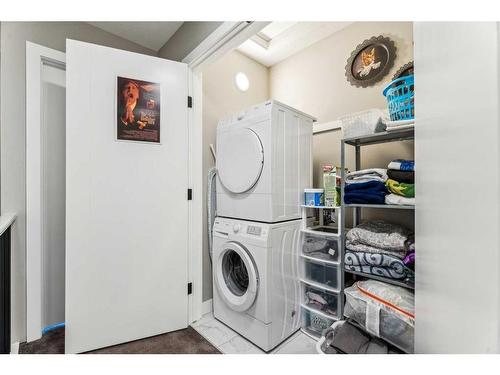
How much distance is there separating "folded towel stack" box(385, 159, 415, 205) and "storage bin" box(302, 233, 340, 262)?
1.50 feet

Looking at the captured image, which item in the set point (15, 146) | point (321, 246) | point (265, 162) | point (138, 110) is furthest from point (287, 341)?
point (15, 146)

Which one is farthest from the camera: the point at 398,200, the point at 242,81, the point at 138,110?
the point at 242,81

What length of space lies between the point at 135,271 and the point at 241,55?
2.28 meters

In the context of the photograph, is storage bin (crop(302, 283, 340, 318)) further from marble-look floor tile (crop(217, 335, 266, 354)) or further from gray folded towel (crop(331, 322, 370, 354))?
marble-look floor tile (crop(217, 335, 266, 354))

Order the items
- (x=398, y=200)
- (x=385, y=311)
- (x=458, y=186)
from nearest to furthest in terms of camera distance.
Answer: (x=458, y=186) < (x=385, y=311) < (x=398, y=200)

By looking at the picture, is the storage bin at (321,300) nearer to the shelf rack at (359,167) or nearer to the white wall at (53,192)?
the shelf rack at (359,167)

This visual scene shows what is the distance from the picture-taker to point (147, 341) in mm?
1647

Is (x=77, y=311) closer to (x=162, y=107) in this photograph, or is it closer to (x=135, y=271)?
(x=135, y=271)

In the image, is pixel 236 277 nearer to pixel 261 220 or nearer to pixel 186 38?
pixel 261 220

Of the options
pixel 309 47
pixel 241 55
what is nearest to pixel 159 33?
pixel 241 55

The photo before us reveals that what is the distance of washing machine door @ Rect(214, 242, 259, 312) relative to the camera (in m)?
1.56

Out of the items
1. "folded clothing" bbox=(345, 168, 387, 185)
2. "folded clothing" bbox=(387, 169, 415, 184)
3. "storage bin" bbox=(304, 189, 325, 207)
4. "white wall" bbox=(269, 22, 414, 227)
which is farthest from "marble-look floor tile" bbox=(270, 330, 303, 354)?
"folded clothing" bbox=(387, 169, 415, 184)

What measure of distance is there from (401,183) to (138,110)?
1.78m

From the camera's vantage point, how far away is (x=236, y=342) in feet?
5.34
